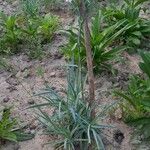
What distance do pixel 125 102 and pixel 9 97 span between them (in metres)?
1.20

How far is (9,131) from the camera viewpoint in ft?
12.3

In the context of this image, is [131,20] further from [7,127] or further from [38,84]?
[7,127]

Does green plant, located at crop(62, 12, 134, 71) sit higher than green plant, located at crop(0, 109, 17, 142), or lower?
higher

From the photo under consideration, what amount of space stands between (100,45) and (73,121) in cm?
111

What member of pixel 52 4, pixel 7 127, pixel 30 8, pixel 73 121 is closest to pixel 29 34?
pixel 30 8

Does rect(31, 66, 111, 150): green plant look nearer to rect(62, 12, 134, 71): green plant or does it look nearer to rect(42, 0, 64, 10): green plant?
rect(62, 12, 134, 71): green plant

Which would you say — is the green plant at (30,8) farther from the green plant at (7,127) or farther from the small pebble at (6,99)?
the green plant at (7,127)

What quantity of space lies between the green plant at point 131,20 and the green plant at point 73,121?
48.5 inches

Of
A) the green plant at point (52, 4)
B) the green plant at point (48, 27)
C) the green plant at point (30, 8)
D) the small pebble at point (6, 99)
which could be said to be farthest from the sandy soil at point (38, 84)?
the green plant at point (52, 4)

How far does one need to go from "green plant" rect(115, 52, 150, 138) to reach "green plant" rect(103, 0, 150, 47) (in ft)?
2.97

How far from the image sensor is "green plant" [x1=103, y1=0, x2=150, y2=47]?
4.71 metres

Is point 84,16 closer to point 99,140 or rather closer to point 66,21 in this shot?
point 99,140

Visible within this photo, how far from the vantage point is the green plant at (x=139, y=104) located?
143 inches

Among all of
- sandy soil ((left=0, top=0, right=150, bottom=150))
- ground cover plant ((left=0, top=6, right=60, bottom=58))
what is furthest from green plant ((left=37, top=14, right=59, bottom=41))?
sandy soil ((left=0, top=0, right=150, bottom=150))
